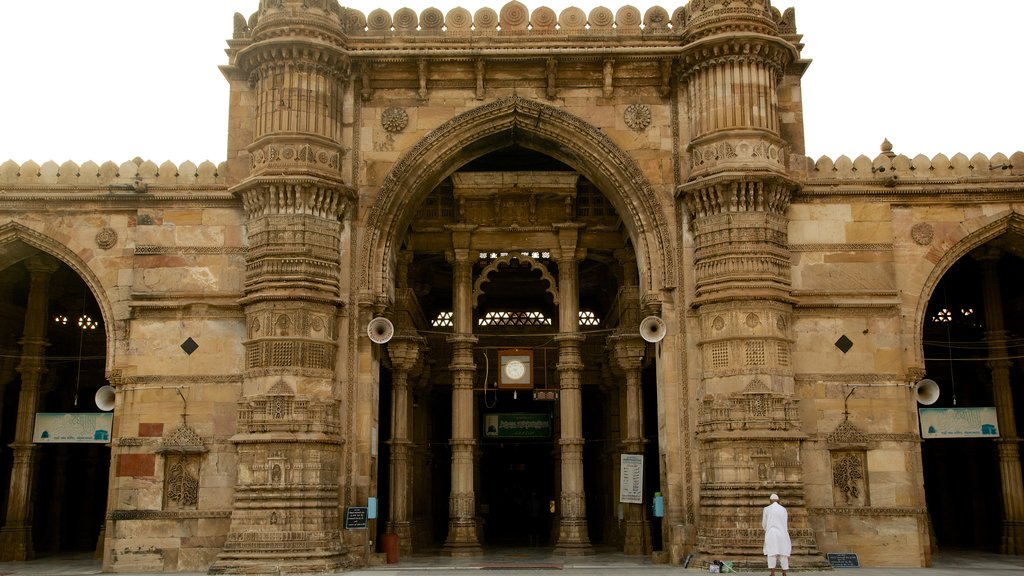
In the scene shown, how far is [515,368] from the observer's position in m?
20.3

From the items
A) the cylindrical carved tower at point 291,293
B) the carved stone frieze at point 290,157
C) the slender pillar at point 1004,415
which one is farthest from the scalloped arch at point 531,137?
the slender pillar at point 1004,415

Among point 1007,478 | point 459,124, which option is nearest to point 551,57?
point 459,124

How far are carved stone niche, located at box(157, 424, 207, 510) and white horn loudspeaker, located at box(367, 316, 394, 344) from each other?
322cm

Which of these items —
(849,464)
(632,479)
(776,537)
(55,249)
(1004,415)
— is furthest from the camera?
(1004,415)

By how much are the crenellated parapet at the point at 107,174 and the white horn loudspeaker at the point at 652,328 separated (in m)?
7.58

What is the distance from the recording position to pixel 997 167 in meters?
17.4

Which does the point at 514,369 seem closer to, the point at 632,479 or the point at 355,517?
the point at 632,479

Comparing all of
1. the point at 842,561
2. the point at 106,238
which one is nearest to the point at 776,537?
the point at 842,561

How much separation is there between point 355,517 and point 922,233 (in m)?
10.6

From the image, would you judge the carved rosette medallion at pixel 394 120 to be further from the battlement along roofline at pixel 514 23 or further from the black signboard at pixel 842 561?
the black signboard at pixel 842 561

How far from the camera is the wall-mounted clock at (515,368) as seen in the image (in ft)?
66.2

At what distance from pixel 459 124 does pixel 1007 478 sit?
12.2 m

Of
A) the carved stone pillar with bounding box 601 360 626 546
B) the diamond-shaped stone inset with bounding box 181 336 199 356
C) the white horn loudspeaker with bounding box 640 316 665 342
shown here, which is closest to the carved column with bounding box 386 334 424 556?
the carved stone pillar with bounding box 601 360 626 546

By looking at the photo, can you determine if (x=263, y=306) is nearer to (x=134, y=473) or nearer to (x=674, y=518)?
(x=134, y=473)
